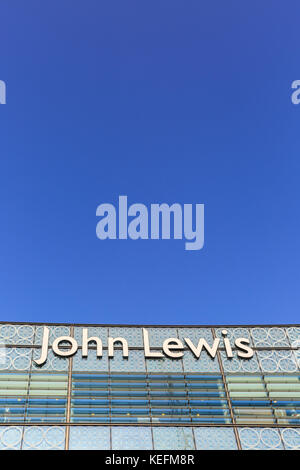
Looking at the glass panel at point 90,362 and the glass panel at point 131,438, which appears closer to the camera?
the glass panel at point 131,438

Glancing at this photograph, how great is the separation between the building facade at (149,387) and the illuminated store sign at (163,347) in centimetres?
5

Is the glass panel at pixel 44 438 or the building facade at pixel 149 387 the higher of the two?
the building facade at pixel 149 387

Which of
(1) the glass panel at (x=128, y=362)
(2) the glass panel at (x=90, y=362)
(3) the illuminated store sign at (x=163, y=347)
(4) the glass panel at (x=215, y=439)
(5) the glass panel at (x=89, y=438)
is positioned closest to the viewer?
(5) the glass panel at (x=89, y=438)

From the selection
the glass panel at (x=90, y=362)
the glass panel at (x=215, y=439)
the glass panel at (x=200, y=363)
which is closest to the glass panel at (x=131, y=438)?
the glass panel at (x=215, y=439)

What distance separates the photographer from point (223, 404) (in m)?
20.6

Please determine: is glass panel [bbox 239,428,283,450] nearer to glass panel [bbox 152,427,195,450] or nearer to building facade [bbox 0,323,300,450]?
building facade [bbox 0,323,300,450]

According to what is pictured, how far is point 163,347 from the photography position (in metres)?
22.8

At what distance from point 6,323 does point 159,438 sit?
930 centimetres

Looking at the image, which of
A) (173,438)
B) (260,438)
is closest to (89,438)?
(173,438)

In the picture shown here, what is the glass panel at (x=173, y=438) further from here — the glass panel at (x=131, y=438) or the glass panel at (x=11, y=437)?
the glass panel at (x=11, y=437)

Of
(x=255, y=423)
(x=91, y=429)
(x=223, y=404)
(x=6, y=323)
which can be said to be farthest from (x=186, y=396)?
(x=6, y=323)

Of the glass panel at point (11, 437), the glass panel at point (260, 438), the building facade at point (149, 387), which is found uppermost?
the building facade at point (149, 387)

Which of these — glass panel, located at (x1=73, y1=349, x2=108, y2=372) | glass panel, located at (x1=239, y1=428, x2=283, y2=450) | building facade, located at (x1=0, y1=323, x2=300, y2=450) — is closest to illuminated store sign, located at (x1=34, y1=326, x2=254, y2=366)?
building facade, located at (x1=0, y1=323, x2=300, y2=450)

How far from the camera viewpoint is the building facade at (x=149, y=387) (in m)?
19.0
